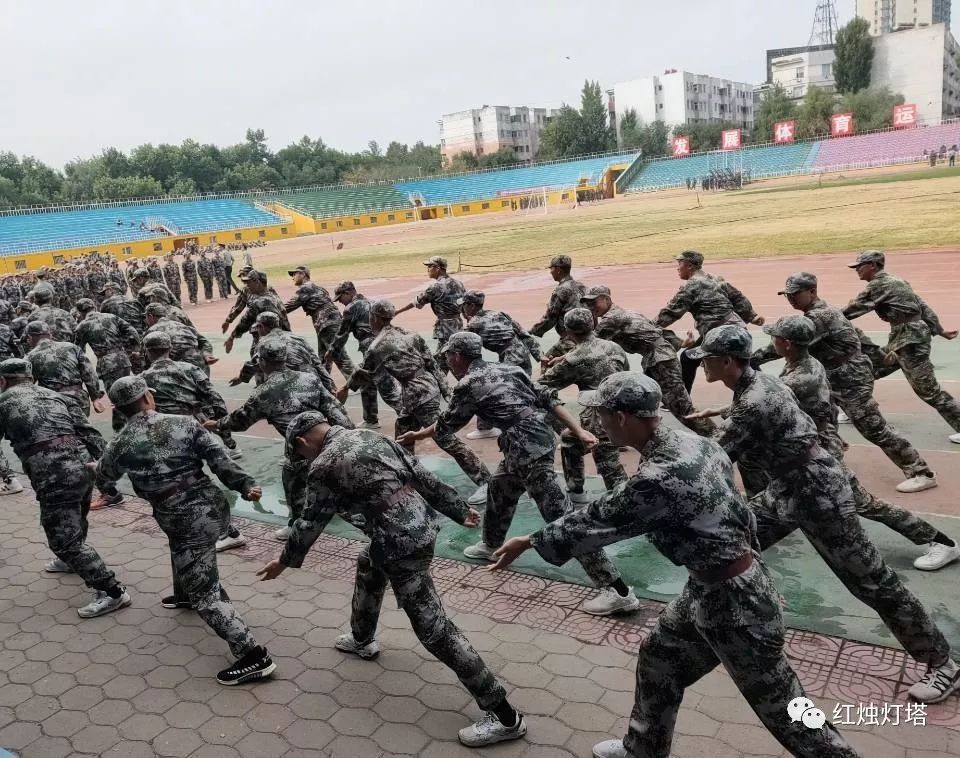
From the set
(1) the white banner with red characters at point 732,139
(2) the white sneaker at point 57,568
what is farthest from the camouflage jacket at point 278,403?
(1) the white banner with red characters at point 732,139

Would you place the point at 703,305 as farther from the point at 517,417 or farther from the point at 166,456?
the point at 166,456

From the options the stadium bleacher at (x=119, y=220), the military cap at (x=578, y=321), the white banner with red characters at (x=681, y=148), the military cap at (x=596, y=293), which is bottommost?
the military cap at (x=578, y=321)

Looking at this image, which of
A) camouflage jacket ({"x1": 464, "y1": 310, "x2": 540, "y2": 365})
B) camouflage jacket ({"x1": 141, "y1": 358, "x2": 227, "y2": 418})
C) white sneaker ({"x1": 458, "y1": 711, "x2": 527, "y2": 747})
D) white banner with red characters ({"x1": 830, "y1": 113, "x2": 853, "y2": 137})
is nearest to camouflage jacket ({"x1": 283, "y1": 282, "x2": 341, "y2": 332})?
camouflage jacket ({"x1": 464, "y1": 310, "x2": 540, "y2": 365})

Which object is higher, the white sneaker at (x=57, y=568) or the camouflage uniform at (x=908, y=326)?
the camouflage uniform at (x=908, y=326)

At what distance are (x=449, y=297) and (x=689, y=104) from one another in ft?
323

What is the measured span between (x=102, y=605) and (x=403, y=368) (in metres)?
2.99

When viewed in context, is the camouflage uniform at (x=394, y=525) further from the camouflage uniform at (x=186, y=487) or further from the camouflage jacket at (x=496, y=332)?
the camouflage jacket at (x=496, y=332)

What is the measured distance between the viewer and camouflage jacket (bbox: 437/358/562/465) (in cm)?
481

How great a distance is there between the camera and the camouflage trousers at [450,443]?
251 inches

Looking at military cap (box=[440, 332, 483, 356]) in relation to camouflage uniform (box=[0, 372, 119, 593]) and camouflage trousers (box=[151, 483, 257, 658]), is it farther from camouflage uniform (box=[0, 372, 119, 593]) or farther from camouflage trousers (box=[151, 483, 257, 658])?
camouflage uniform (box=[0, 372, 119, 593])

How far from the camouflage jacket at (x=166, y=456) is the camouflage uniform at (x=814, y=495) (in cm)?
283

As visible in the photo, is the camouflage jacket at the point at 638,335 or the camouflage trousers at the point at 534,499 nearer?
the camouflage trousers at the point at 534,499

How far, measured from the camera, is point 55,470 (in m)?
5.42

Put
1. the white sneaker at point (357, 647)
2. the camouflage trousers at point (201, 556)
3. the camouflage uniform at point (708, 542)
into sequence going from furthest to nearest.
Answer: the white sneaker at point (357, 647) < the camouflage trousers at point (201, 556) < the camouflage uniform at point (708, 542)
